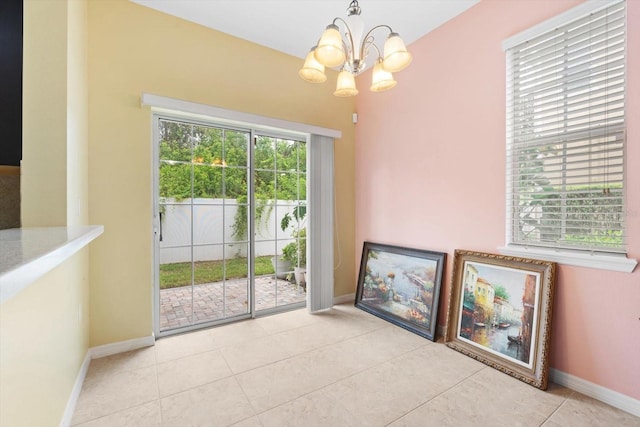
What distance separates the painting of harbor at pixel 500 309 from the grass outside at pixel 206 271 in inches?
85.0

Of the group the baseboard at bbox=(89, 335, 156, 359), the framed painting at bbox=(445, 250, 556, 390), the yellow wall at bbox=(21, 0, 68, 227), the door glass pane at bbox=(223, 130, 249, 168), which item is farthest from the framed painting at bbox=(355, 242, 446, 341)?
the yellow wall at bbox=(21, 0, 68, 227)

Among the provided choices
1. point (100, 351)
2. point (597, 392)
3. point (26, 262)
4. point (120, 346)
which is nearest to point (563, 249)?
point (597, 392)

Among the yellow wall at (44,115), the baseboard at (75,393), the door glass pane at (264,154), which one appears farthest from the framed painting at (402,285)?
the yellow wall at (44,115)

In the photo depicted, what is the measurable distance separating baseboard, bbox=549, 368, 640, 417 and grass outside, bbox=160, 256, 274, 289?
275cm

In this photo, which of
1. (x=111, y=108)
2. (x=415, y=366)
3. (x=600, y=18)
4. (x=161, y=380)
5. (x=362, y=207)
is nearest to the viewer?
(x=600, y=18)

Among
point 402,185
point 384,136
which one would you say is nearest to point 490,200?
point 402,185

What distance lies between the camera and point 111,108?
238 centimetres

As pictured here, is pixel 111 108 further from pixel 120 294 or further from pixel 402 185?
pixel 402 185

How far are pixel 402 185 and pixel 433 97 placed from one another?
94cm

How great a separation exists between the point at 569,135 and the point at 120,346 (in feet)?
12.8

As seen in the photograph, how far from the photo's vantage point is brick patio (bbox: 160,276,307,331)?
9.30 ft

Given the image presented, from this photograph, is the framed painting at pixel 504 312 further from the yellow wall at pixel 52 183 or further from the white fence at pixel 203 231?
the yellow wall at pixel 52 183

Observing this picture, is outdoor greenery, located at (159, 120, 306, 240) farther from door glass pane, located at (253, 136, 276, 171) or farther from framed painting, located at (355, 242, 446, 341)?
framed painting, located at (355, 242, 446, 341)

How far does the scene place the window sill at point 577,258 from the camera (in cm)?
174
